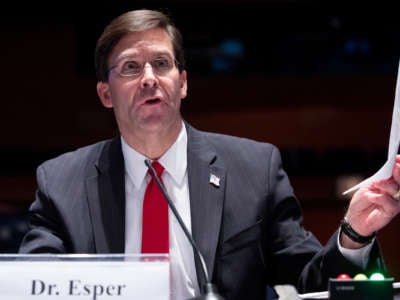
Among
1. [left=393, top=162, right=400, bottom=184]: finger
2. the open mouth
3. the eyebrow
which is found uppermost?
the eyebrow

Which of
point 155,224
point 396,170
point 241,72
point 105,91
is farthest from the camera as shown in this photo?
point 241,72

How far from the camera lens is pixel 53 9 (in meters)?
7.16

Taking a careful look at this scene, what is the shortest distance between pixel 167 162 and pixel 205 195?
182 millimetres

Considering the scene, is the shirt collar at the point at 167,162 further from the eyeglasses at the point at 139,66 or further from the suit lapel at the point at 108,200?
the eyeglasses at the point at 139,66

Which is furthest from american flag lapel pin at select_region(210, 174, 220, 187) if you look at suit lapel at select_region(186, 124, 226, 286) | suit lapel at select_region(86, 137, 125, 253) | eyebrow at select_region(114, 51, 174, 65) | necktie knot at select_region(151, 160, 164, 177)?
eyebrow at select_region(114, 51, 174, 65)

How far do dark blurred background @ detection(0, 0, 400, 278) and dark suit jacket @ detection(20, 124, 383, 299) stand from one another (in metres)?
4.09

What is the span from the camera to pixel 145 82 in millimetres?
2613

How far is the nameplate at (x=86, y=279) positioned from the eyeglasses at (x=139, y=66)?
2.59ft

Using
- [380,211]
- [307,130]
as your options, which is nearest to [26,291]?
[380,211]

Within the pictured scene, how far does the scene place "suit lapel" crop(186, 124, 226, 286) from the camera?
8.31 feet

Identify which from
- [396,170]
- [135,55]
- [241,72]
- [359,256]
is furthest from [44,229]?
[241,72]

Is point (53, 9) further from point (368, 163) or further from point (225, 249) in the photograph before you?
point (225, 249)

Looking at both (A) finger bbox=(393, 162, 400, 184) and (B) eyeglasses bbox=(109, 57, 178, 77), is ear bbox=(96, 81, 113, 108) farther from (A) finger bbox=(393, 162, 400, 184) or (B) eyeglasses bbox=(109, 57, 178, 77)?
(A) finger bbox=(393, 162, 400, 184)

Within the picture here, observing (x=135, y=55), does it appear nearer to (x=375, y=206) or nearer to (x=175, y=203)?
(x=175, y=203)
